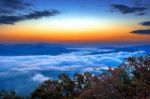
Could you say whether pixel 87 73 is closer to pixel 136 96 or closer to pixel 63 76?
pixel 63 76

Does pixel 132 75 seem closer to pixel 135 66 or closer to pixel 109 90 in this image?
pixel 135 66

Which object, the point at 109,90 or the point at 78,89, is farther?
the point at 78,89

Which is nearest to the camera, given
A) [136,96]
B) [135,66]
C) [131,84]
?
[136,96]

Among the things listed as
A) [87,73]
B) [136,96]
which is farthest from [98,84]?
[87,73]

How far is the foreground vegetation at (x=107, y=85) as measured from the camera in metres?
45.6

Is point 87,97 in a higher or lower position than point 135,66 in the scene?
lower

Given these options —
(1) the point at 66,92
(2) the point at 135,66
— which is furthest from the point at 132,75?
(1) the point at 66,92

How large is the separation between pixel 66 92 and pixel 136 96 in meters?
19.7

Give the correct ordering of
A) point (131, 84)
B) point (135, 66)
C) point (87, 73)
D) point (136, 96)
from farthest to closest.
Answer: point (87, 73)
point (135, 66)
point (131, 84)
point (136, 96)

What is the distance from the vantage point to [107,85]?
151 ft

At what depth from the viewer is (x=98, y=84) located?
4709cm

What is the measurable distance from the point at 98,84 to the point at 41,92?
17.2 m

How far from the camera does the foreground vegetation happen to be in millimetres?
45594

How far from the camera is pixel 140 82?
1860 inches
